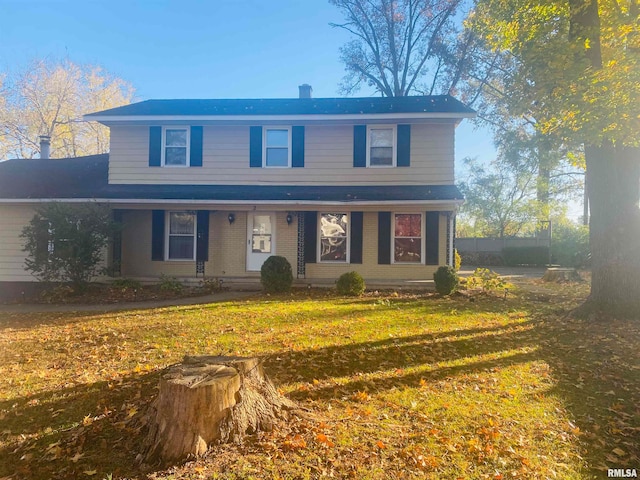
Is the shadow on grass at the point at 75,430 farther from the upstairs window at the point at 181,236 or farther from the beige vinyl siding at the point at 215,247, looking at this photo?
the upstairs window at the point at 181,236

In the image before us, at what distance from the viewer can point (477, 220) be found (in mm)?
32938

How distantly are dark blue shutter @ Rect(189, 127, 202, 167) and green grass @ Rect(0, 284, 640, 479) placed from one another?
21.8ft

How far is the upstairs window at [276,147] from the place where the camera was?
13.3 m

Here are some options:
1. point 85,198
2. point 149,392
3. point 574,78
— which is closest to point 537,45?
point 574,78

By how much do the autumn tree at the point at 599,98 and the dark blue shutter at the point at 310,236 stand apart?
6.92 meters

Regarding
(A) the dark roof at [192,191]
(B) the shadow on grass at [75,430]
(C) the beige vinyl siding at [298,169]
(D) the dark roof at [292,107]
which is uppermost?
(D) the dark roof at [292,107]

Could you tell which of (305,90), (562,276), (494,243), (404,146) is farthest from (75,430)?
(494,243)

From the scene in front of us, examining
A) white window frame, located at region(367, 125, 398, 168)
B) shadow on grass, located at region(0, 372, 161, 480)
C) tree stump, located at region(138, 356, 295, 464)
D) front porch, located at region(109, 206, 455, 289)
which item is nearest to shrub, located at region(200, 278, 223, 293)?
front porch, located at region(109, 206, 455, 289)

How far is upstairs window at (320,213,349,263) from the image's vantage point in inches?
503

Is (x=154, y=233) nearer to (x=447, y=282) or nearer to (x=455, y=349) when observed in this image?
(x=447, y=282)

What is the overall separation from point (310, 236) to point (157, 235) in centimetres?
523

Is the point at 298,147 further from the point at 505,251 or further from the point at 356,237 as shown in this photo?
the point at 505,251

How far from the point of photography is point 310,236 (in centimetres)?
1272

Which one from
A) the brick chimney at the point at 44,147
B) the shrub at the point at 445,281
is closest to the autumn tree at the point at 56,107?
the brick chimney at the point at 44,147
